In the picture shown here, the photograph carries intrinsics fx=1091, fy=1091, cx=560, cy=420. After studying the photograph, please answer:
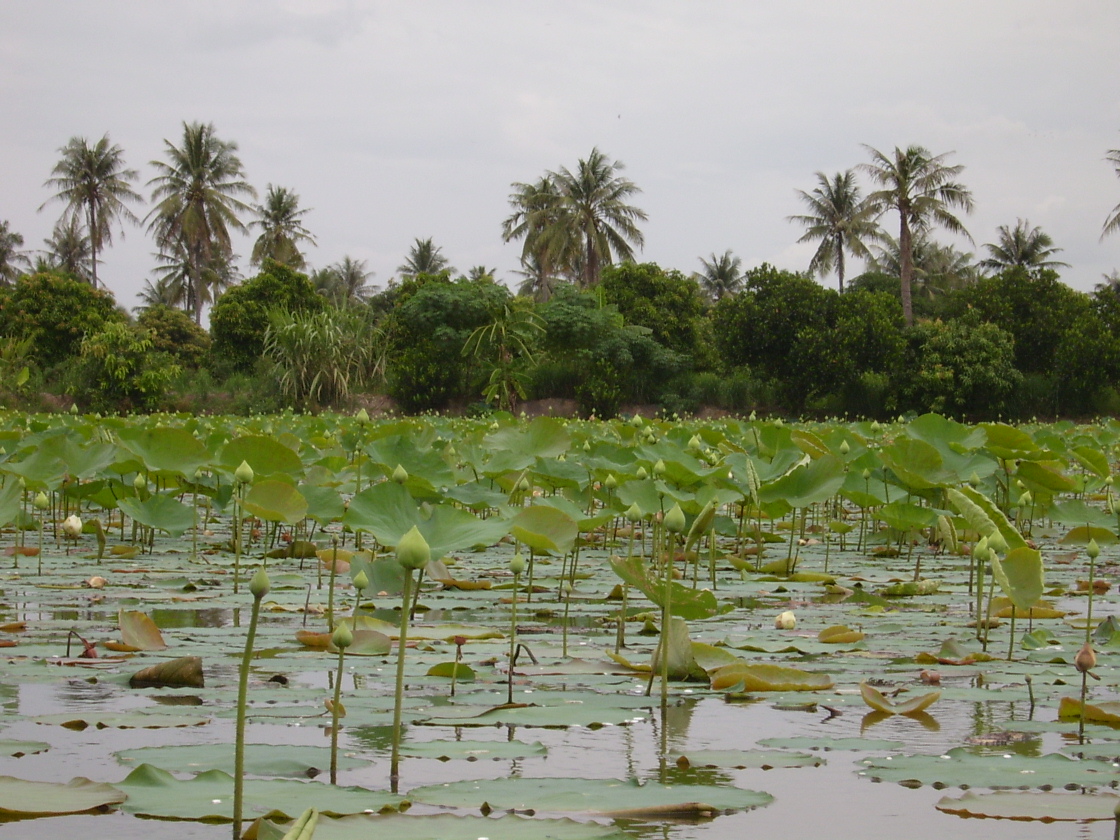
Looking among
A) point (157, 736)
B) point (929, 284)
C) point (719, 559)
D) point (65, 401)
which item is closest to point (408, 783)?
point (157, 736)

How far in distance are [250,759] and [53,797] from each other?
223 millimetres

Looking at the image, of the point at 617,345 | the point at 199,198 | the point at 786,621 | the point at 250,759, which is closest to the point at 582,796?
the point at 250,759

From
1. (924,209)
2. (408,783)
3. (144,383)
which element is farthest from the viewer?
(924,209)

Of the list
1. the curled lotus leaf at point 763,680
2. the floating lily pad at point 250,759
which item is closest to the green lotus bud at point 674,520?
the curled lotus leaf at point 763,680

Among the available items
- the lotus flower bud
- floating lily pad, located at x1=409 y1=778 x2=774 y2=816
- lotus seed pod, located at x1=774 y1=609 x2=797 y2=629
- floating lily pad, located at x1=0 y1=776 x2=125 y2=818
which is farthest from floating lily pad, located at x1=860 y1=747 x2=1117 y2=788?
the lotus flower bud

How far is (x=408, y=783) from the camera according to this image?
1.21 meters

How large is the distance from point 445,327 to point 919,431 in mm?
18185

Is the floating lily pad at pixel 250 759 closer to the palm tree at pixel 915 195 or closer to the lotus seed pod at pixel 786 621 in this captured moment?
the lotus seed pod at pixel 786 621

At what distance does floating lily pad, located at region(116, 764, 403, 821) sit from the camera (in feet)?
3.42

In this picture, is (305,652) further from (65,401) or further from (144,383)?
(65,401)

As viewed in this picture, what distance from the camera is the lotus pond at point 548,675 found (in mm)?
1102

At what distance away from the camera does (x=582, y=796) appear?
110 centimetres

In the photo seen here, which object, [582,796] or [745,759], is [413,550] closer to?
[582,796]

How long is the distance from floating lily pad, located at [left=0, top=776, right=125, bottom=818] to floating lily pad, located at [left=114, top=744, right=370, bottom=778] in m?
0.13
